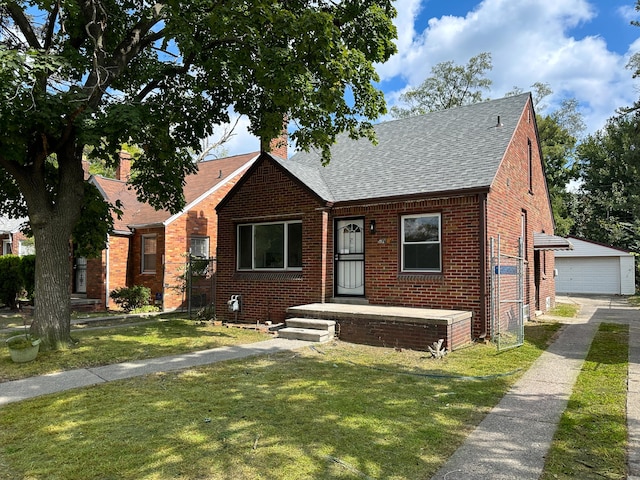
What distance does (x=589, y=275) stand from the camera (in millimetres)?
29047

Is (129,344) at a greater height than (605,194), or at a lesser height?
lesser

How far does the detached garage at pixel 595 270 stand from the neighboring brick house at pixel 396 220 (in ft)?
58.1

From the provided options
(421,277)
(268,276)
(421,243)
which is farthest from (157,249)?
(421,277)

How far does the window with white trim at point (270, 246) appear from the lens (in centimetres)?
1205

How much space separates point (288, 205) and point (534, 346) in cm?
691

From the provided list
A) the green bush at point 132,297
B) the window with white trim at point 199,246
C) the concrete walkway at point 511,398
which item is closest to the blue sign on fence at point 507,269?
the concrete walkway at point 511,398

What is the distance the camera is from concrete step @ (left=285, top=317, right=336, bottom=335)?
9711mm

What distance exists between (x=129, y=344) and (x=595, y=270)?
97.9 ft

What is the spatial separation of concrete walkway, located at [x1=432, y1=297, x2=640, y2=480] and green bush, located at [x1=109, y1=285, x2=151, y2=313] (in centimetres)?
1355

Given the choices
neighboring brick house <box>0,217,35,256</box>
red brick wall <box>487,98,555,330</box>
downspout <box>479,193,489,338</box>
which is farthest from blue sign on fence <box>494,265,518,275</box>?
neighboring brick house <box>0,217,35,256</box>

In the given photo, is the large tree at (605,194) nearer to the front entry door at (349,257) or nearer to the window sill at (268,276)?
the front entry door at (349,257)

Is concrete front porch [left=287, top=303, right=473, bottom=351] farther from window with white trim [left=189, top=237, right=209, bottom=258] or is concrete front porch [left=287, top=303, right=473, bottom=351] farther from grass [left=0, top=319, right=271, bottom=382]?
window with white trim [left=189, top=237, right=209, bottom=258]

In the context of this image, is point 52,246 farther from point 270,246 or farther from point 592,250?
point 592,250

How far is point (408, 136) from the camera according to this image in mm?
A: 13797
